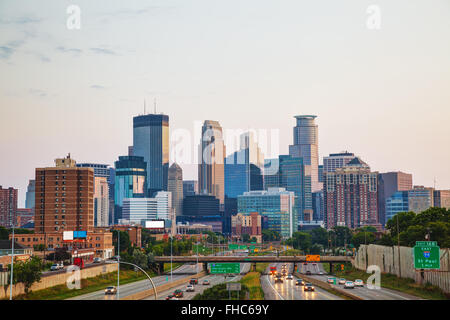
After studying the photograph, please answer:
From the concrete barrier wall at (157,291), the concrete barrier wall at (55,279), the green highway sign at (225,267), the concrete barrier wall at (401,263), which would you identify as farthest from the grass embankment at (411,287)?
the concrete barrier wall at (55,279)

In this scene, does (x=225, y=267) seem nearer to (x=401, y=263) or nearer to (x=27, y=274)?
(x=27, y=274)

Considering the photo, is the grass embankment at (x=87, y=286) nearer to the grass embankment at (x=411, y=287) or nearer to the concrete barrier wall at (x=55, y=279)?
the concrete barrier wall at (x=55, y=279)

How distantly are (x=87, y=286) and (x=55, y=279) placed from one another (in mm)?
11205

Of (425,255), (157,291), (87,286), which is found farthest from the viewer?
(87,286)

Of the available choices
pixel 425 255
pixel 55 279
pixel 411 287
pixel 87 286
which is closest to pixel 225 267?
pixel 411 287

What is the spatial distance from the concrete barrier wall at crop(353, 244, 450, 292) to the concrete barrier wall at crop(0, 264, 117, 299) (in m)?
64.4

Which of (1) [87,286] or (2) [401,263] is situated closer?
(2) [401,263]

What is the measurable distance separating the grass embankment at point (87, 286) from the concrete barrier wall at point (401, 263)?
5926cm

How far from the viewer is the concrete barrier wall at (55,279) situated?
100 m

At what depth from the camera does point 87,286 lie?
135750mm

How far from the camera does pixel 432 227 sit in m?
156

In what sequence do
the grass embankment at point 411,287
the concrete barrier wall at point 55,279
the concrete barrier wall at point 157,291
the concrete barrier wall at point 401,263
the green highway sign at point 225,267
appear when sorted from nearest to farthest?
1. the grass embankment at point 411,287
2. the concrete barrier wall at point 401,263
3. the concrete barrier wall at point 157,291
4. the concrete barrier wall at point 55,279
5. the green highway sign at point 225,267
